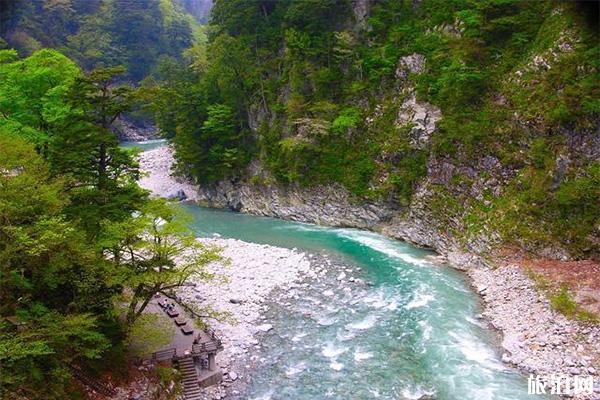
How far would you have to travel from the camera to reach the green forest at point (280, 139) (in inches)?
500

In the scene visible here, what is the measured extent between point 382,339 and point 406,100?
18801 mm

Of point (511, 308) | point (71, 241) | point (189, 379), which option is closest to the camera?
point (71, 241)

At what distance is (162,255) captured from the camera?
15.1m

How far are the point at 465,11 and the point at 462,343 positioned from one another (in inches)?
807

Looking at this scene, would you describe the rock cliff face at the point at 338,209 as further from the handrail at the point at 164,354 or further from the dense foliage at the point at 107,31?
the dense foliage at the point at 107,31

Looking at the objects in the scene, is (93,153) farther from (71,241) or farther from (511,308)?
(511,308)

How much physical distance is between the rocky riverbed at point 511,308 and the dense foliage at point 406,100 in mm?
1537

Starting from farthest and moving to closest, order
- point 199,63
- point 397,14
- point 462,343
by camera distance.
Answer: point 199,63 < point 397,14 < point 462,343

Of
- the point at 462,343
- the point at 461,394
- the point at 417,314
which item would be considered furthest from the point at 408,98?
the point at 461,394

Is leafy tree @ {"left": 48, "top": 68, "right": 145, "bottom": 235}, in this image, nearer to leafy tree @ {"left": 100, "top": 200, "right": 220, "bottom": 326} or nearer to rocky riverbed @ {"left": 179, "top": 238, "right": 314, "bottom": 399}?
leafy tree @ {"left": 100, "top": 200, "right": 220, "bottom": 326}

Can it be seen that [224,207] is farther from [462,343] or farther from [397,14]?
[462,343]

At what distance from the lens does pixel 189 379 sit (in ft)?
48.6
